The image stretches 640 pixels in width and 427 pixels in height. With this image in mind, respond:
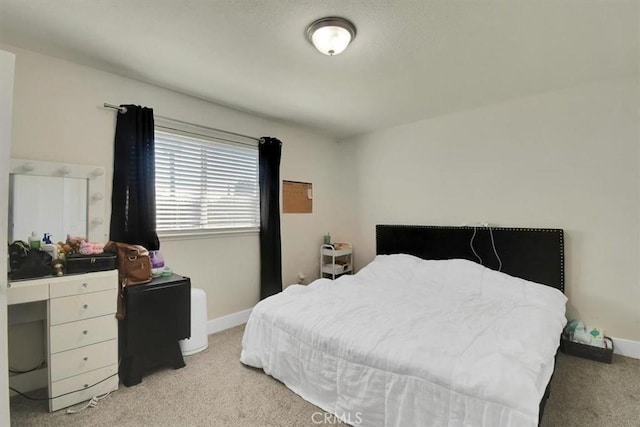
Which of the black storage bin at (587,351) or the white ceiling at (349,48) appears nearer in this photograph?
the white ceiling at (349,48)

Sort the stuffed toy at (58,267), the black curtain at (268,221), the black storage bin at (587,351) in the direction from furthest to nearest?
the black curtain at (268,221), the black storage bin at (587,351), the stuffed toy at (58,267)

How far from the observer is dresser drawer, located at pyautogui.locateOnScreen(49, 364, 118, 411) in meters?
1.79

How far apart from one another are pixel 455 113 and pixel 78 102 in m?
3.57

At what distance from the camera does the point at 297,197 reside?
12.5 feet

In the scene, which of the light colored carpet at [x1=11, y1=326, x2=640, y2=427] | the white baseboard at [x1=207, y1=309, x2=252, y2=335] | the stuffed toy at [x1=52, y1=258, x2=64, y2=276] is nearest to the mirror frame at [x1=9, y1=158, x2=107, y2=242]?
the stuffed toy at [x1=52, y1=258, x2=64, y2=276]

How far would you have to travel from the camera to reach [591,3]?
1.60 m

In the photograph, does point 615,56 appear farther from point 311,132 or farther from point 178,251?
point 178,251

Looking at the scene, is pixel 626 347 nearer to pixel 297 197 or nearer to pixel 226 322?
pixel 297 197

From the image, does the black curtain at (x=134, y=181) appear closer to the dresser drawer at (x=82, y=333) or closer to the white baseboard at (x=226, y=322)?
the dresser drawer at (x=82, y=333)

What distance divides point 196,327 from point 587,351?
3.29 metres

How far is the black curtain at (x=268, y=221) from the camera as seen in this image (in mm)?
3393

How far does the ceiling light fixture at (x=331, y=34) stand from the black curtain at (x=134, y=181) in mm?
1609

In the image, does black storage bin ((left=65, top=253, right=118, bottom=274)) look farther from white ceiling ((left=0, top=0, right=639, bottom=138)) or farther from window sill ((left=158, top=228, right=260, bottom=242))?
white ceiling ((left=0, top=0, right=639, bottom=138))

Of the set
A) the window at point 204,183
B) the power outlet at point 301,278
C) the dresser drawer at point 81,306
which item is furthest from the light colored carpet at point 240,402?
the power outlet at point 301,278
